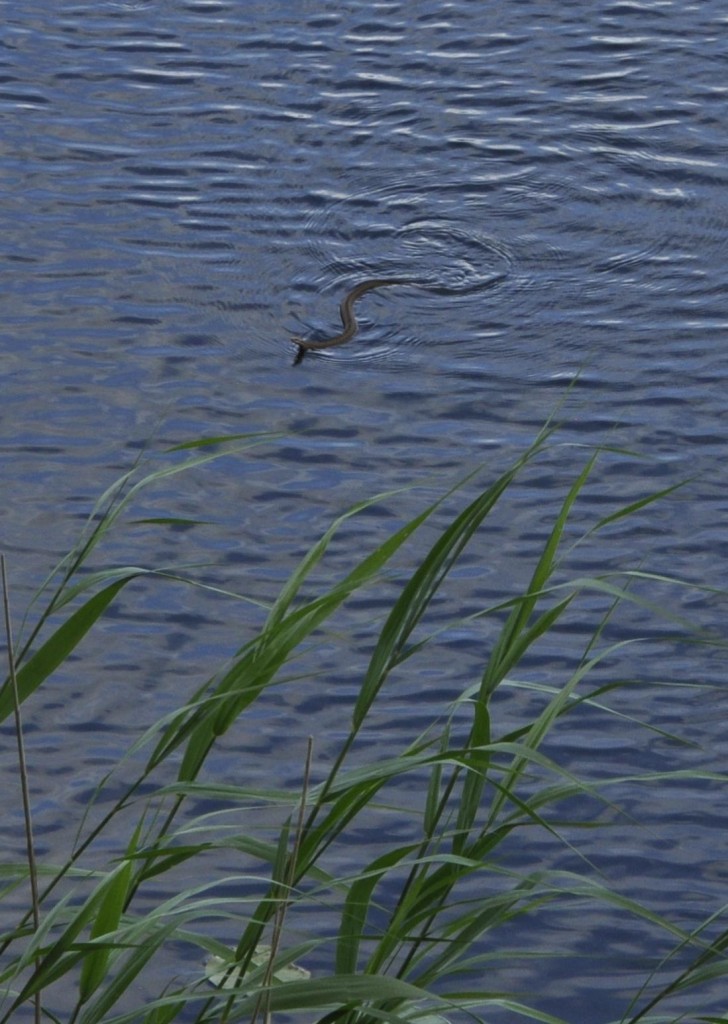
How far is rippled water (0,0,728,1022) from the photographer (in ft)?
19.5

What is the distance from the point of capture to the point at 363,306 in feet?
27.4

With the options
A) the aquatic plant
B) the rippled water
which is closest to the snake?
the rippled water

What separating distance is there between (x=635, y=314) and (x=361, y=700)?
557 cm

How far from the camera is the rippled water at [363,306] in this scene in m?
5.95

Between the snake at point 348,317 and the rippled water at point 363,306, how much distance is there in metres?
0.07

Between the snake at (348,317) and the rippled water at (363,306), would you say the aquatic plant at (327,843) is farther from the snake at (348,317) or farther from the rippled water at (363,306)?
the snake at (348,317)

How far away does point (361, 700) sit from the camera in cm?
288

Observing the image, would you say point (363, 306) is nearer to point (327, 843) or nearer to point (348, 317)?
point (348, 317)

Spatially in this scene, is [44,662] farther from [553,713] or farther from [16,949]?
[16,949]

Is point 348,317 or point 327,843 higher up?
point 327,843

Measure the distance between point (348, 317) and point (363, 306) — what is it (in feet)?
0.81

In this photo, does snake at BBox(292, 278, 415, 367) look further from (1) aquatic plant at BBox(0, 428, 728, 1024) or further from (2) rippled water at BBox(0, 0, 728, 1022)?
(1) aquatic plant at BBox(0, 428, 728, 1024)

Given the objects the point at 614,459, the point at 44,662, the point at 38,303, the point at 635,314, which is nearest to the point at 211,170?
the point at 38,303

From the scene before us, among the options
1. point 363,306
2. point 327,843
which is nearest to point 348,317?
point 363,306
